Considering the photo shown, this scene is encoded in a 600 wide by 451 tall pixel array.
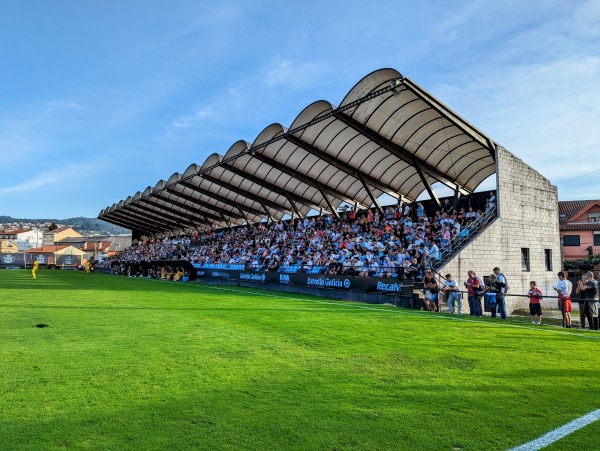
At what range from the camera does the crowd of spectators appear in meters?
20.6

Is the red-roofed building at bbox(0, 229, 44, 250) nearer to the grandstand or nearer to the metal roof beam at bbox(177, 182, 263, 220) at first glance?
the metal roof beam at bbox(177, 182, 263, 220)

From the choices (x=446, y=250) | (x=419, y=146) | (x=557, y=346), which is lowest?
(x=557, y=346)

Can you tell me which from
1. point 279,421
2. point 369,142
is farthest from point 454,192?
point 279,421

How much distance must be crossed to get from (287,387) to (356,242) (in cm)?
2016

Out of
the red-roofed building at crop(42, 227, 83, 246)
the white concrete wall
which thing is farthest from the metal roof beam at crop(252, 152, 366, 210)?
the red-roofed building at crop(42, 227, 83, 246)

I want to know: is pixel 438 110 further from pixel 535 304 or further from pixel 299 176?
pixel 299 176

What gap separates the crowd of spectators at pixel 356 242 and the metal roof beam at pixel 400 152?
1.59 metres

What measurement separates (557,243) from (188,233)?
1861 inches

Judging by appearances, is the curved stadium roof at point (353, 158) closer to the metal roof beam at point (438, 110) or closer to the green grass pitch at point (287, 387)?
the metal roof beam at point (438, 110)

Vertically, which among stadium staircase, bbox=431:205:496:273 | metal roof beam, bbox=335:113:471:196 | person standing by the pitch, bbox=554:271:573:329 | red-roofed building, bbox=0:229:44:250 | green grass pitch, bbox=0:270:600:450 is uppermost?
red-roofed building, bbox=0:229:44:250

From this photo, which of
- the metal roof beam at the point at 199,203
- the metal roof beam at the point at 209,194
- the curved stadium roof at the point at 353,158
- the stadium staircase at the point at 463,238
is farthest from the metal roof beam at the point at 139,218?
the stadium staircase at the point at 463,238

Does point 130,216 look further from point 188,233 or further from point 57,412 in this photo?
point 57,412

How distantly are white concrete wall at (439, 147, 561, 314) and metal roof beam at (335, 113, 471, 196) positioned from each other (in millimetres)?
4180

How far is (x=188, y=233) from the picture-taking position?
60.5m
